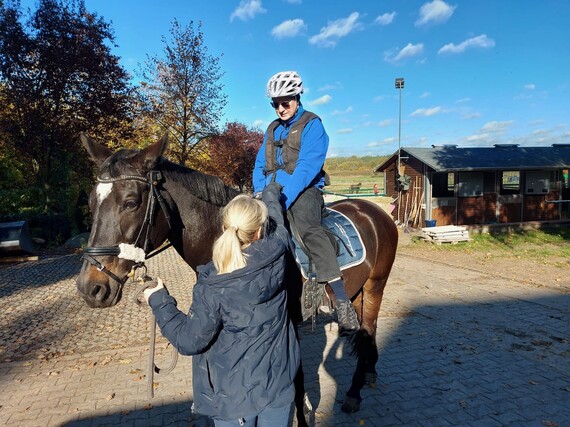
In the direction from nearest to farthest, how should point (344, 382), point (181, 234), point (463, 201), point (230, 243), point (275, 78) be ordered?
point (230, 243) < point (181, 234) < point (275, 78) < point (344, 382) < point (463, 201)

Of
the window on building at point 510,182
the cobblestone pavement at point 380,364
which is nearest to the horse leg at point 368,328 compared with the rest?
the cobblestone pavement at point 380,364

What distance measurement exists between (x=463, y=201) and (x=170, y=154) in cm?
1434

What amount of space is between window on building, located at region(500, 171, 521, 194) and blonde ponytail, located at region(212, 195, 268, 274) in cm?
2031

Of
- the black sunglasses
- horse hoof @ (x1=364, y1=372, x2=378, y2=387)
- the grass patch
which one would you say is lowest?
the grass patch

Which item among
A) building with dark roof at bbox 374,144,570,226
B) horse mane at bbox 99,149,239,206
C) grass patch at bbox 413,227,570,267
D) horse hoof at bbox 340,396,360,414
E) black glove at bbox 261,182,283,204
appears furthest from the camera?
building with dark roof at bbox 374,144,570,226

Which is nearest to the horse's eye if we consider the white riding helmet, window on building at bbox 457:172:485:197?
the white riding helmet

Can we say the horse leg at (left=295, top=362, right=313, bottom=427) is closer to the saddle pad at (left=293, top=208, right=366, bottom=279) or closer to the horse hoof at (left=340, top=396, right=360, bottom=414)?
the horse hoof at (left=340, top=396, right=360, bottom=414)

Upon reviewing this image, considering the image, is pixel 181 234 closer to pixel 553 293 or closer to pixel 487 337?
pixel 487 337

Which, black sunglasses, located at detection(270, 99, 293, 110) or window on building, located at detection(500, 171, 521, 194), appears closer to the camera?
black sunglasses, located at detection(270, 99, 293, 110)

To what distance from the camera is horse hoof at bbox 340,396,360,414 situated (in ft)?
12.3

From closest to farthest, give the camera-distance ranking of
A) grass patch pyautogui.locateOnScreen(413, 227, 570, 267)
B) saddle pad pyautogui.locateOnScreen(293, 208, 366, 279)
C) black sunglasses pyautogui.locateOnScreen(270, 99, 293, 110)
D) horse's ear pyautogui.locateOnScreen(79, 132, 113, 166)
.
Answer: horse's ear pyautogui.locateOnScreen(79, 132, 113, 166), black sunglasses pyautogui.locateOnScreen(270, 99, 293, 110), saddle pad pyautogui.locateOnScreen(293, 208, 366, 279), grass patch pyautogui.locateOnScreen(413, 227, 570, 267)

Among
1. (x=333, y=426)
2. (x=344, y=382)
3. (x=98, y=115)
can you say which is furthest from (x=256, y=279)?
(x=98, y=115)

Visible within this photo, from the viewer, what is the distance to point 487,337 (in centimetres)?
571

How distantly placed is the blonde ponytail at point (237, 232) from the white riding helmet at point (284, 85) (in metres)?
1.34
